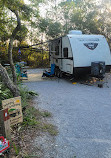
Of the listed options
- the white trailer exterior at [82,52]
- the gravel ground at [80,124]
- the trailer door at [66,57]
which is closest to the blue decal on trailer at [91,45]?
the white trailer exterior at [82,52]

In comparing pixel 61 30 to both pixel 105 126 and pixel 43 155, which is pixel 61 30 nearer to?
pixel 105 126

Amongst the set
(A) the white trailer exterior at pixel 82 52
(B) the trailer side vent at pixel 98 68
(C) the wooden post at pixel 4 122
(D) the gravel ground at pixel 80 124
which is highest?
(A) the white trailer exterior at pixel 82 52

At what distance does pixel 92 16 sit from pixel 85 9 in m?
1.18

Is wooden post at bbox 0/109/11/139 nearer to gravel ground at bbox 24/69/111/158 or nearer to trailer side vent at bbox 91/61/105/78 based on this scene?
gravel ground at bbox 24/69/111/158

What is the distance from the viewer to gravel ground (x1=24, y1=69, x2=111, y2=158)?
9.32 ft

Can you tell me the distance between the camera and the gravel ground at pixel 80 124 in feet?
9.32

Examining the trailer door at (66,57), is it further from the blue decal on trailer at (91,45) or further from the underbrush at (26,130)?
the underbrush at (26,130)

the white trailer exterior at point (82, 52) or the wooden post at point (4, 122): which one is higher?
the white trailer exterior at point (82, 52)

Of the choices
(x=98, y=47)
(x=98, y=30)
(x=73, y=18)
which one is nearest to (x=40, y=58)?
(x=73, y=18)

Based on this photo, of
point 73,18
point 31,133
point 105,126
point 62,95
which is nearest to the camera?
point 31,133

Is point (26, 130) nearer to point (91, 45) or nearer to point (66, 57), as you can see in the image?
point (66, 57)

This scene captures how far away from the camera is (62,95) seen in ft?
22.3

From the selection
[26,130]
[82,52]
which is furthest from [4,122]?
[82,52]

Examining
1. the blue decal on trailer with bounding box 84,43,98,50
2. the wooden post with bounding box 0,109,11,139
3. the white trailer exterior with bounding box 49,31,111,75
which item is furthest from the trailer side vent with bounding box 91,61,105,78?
the wooden post with bounding box 0,109,11,139
